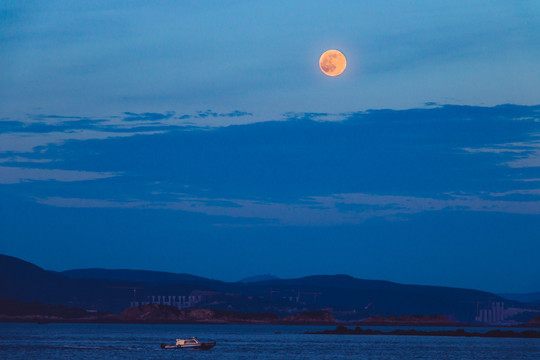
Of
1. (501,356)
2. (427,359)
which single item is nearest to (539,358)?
(501,356)

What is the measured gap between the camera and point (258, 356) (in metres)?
137

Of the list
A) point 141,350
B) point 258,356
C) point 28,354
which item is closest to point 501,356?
point 258,356

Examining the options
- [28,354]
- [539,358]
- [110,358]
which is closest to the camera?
[110,358]

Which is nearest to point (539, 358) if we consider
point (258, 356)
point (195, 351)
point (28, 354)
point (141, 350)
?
point (258, 356)

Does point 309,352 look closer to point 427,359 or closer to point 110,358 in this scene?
point 427,359

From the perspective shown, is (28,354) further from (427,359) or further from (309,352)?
(427,359)

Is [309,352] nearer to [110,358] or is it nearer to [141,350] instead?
[141,350]

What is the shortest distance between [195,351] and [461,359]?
154ft

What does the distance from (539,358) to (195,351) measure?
6018 cm

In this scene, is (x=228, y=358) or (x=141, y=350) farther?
(x=141, y=350)

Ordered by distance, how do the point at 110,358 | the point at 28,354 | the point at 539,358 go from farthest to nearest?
the point at 539,358
the point at 28,354
the point at 110,358

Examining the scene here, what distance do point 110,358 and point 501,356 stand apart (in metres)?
69.5

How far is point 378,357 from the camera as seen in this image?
144m

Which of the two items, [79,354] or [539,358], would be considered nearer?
[79,354]
